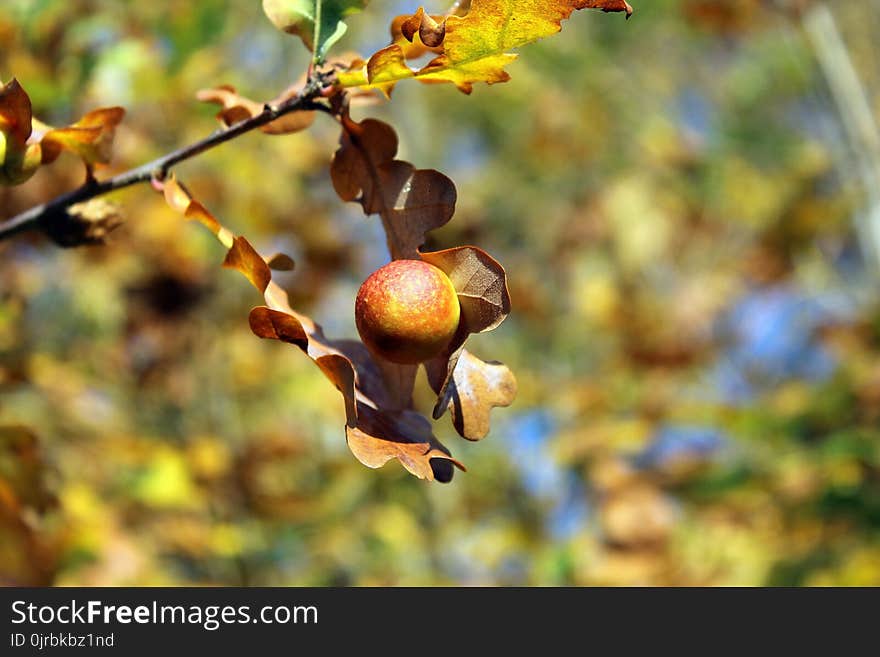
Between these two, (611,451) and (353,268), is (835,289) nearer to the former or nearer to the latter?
(611,451)

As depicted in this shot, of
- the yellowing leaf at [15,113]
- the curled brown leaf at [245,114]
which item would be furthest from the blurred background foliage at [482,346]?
the yellowing leaf at [15,113]

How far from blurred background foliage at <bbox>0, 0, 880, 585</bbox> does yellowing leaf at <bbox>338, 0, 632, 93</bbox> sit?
0.49m

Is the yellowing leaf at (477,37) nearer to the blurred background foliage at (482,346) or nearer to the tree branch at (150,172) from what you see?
the tree branch at (150,172)

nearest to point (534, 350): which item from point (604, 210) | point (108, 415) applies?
point (604, 210)

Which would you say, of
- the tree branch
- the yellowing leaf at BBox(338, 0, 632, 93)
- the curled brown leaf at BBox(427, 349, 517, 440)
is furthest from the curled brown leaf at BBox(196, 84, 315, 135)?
the curled brown leaf at BBox(427, 349, 517, 440)

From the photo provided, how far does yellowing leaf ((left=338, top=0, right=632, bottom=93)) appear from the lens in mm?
596

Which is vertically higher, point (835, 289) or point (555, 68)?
point (555, 68)

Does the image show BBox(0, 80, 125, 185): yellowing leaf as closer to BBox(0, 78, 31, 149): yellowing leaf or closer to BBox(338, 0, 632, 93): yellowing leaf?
BBox(0, 78, 31, 149): yellowing leaf

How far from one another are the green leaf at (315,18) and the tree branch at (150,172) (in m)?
0.04

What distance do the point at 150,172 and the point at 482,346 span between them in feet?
8.69

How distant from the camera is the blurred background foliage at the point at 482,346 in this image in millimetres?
1852

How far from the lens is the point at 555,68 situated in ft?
12.7

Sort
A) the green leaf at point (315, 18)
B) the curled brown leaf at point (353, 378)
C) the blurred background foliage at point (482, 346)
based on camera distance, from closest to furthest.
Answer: the curled brown leaf at point (353, 378)
the green leaf at point (315, 18)
the blurred background foliage at point (482, 346)

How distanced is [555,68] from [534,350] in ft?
4.31
